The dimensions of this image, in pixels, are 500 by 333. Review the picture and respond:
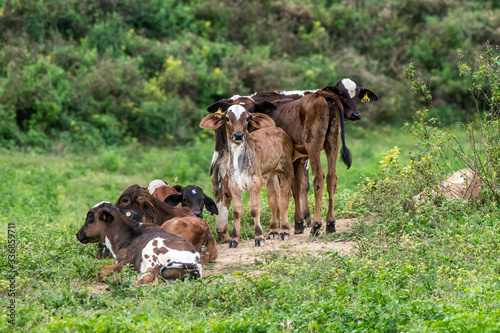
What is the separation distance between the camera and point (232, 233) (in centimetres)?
1025

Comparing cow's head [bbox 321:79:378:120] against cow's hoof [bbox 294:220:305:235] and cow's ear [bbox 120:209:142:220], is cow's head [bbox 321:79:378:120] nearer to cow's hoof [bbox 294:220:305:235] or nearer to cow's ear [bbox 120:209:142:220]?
cow's hoof [bbox 294:220:305:235]

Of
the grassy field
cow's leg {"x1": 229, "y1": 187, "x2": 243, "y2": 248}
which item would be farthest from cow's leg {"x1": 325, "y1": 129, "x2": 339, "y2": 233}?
cow's leg {"x1": 229, "y1": 187, "x2": 243, "y2": 248}

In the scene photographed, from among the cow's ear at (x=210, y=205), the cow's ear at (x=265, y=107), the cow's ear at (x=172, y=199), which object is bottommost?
the cow's ear at (x=210, y=205)

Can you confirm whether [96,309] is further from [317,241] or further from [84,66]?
[84,66]

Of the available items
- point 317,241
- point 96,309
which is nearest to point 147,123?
point 317,241

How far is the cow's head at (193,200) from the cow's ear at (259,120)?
4.34 ft

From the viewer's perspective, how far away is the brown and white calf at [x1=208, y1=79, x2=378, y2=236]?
10.0 metres

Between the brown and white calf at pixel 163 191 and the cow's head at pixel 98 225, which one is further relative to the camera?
the brown and white calf at pixel 163 191

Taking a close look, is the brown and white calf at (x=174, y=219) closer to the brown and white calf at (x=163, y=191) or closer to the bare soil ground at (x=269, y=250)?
the bare soil ground at (x=269, y=250)

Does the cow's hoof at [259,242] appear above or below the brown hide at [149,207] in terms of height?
below

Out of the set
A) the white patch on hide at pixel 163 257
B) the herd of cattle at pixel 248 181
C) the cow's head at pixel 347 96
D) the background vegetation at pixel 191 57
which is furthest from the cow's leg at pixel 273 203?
the background vegetation at pixel 191 57

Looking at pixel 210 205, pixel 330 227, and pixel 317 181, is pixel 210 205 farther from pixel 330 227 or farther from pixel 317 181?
pixel 330 227

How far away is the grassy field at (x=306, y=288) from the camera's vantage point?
5664 mm

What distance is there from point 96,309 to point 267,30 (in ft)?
71.1
